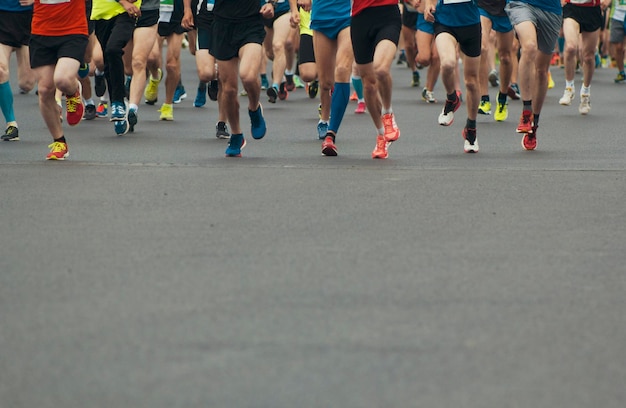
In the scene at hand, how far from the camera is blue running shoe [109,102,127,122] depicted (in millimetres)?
14008

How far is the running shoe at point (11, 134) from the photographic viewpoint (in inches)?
536

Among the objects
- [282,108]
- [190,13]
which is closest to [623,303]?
[190,13]

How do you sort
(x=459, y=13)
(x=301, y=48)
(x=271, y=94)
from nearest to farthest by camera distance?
(x=459, y=13), (x=301, y=48), (x=271, y=94)

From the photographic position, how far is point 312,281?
627 cm

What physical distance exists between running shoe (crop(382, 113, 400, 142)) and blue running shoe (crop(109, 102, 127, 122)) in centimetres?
341

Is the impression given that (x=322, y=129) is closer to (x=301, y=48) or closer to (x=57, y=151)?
(x=301, y=48)

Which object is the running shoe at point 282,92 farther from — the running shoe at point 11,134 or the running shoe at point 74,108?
the running shoe at point 74,108

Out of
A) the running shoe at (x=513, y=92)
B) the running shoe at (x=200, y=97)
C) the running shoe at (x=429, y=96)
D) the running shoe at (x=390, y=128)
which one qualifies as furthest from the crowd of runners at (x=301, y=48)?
the running shoe at (x=429, y=96)

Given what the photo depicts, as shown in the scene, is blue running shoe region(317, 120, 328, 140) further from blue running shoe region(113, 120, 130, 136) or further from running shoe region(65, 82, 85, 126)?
running shoe region(65, 82, 85, 126)

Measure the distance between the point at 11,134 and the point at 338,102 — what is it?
3569mm

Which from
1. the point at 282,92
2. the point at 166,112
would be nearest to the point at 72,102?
the point at 166,112

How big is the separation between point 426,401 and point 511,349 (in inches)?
29.7

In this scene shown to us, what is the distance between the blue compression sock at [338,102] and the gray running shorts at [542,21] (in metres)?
1.94

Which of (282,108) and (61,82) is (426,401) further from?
(282,108)
